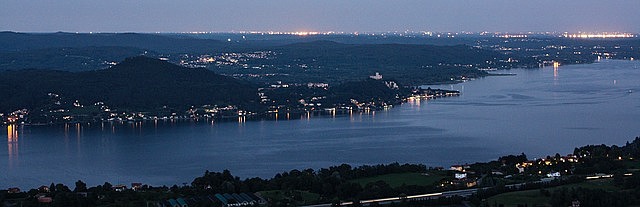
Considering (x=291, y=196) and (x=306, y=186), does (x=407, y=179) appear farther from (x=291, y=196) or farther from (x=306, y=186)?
(x=291, y=196)

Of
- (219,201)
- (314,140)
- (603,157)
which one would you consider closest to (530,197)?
(603,157)

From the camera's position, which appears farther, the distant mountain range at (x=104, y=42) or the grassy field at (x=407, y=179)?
the distant mountain range at (x=104, y=42)

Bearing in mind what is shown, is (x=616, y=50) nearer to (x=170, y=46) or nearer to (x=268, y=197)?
(x=170, y=46)

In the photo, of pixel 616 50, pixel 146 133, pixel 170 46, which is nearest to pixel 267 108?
pixel 146 133

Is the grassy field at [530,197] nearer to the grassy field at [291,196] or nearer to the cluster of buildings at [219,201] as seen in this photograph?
the grassy field at [291,196]

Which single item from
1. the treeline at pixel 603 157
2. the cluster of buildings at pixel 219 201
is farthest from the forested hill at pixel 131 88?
the cluster of buildings at pixel 219 201

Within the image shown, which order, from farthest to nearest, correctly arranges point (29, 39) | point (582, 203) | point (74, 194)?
point (29, 39) < point (74, 194) < point (582, 203)
